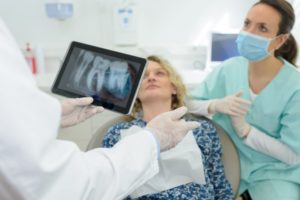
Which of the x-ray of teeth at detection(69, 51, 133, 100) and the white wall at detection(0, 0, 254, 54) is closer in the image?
the x-ray of teeth at detection(69, 51, 133, 100)

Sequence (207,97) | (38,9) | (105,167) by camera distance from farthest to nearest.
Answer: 1. (38,9)
2. (207,97)
3. (105,167)

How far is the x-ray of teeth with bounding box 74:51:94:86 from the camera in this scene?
126 cm

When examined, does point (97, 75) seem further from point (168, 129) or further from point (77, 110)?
point (168, 129)

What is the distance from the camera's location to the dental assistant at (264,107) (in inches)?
56.9

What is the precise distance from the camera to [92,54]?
126 cm

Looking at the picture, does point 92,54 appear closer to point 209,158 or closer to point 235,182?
point 209,158

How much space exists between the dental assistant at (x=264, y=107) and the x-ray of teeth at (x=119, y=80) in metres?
0.47

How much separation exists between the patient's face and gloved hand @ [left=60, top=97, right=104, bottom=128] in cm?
38

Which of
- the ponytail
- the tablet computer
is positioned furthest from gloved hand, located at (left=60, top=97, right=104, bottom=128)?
the ponytail

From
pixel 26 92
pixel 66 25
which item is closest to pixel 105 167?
pixel 26 92

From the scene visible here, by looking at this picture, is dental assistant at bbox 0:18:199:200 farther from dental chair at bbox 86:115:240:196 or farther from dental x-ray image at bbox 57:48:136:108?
dental chair at bbox 86:115:240:196

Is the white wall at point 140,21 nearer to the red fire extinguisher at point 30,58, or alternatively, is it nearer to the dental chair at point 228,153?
the red fire extinguisher at point 30,58

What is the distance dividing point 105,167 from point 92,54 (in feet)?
1.96

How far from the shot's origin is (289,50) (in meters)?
1.68
